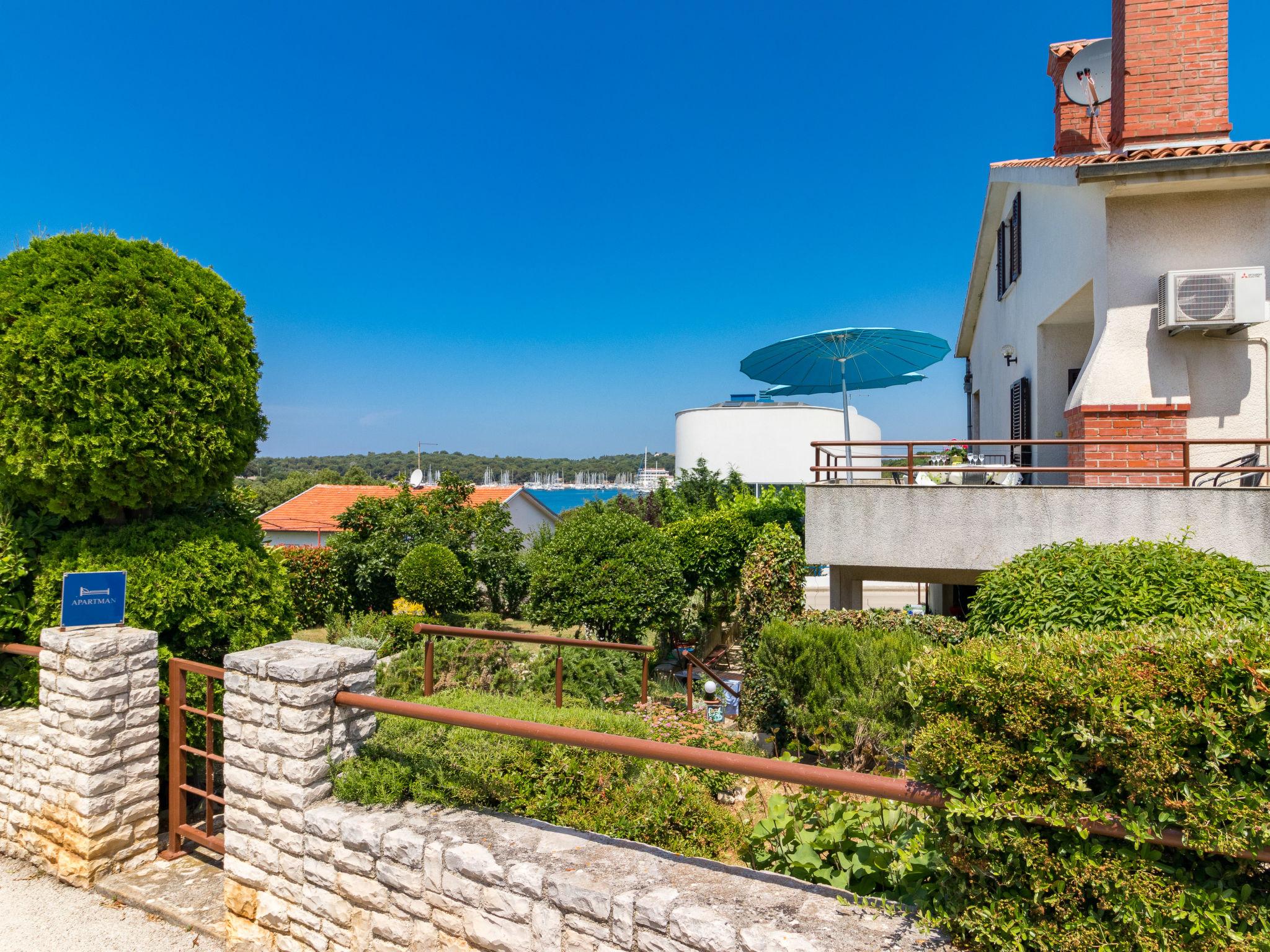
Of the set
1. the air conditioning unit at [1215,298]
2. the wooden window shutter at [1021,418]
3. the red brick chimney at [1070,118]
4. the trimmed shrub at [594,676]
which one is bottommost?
the trimmed shrub at [594,676]

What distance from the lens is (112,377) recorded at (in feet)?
16.2

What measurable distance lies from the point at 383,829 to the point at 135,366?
3799 millimetres

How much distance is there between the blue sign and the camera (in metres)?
4.36

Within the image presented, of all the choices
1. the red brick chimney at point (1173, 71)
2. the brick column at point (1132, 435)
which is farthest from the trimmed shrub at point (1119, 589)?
the red brick chimney at point (1173, 71)

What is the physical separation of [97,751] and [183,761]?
0.46 m

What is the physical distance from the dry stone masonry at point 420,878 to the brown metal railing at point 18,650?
2.16 meters

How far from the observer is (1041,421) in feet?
35.7

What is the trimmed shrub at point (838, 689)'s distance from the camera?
666 cm

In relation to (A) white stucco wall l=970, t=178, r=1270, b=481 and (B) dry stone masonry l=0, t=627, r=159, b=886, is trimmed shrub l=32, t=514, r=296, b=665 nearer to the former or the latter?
(B) dry stone masonry l=0, t=627, r=159, b=886

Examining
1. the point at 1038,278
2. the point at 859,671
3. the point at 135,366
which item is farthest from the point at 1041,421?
the point at 135,366

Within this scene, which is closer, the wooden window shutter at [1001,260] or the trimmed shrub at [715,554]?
the wooden window shutter at [1001,260]

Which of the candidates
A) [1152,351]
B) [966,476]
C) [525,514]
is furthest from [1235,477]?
[525,514]

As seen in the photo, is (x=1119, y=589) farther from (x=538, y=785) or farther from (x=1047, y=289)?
(x=1047, y=289)

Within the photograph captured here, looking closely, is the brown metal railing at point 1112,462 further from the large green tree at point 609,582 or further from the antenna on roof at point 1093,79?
the antenna on roof at point 1093,79
